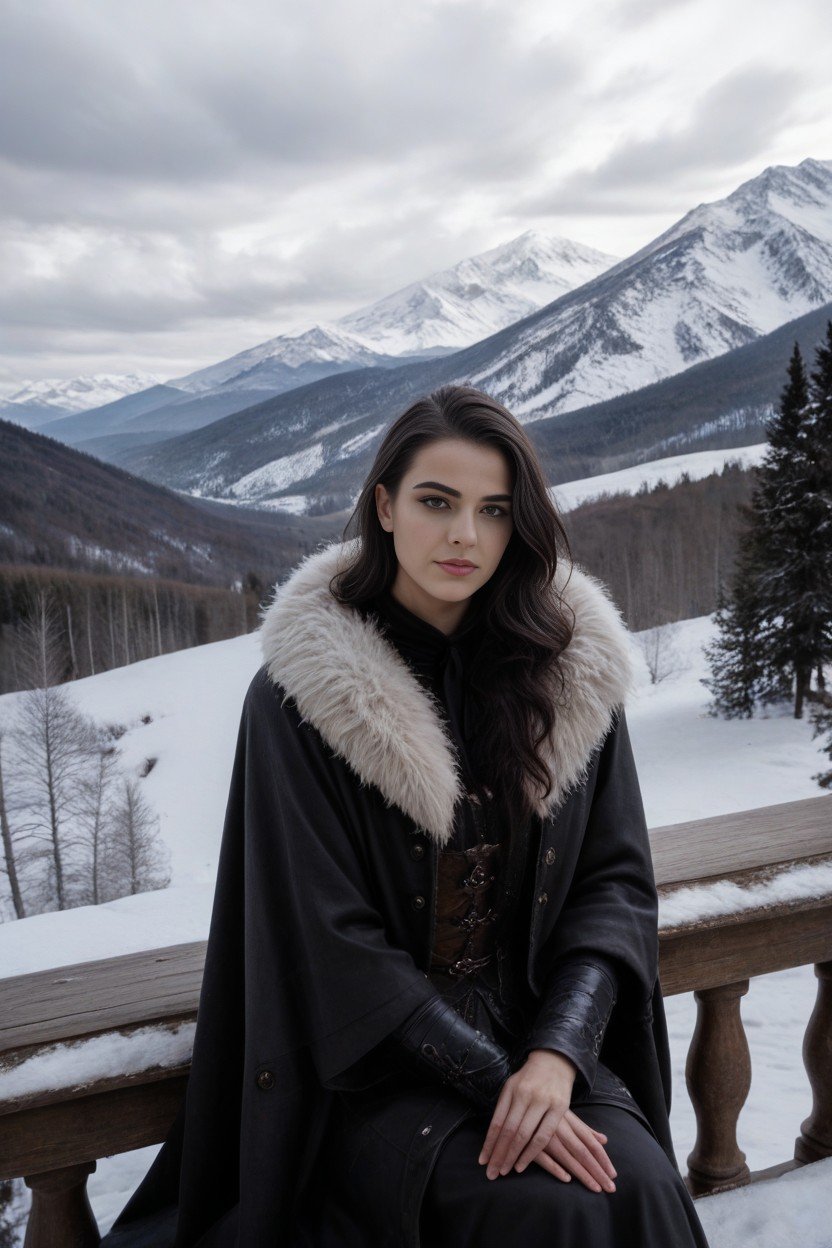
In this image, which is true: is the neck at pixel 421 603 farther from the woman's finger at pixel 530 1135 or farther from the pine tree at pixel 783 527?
the pine tree at pixel 783 527

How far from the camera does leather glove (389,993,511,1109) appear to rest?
166cm

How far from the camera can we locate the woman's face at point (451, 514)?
200 cm

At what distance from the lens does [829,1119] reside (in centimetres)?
211

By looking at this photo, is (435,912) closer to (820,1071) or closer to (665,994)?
(665,994)

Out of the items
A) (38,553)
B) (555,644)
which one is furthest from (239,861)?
(38,553)

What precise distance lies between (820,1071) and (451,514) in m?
1.56

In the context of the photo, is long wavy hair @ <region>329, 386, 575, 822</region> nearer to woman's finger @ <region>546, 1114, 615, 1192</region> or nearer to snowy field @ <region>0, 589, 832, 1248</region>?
snowy field @ <region>0, 589, 832, 1248</region>

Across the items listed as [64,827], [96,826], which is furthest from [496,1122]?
[64,827]

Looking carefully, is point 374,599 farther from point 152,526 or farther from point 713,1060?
point 152,526

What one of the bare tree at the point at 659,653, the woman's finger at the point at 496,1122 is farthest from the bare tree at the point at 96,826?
the woman's finger at the point at 496,1122

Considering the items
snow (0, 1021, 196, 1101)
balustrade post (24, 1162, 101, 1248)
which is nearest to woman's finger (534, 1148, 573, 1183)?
snow (0, 1021, 196, 1101)

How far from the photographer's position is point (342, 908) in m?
1.74

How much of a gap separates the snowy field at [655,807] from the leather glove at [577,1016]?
0.55 meters

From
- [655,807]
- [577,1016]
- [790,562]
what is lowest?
[655,807]
